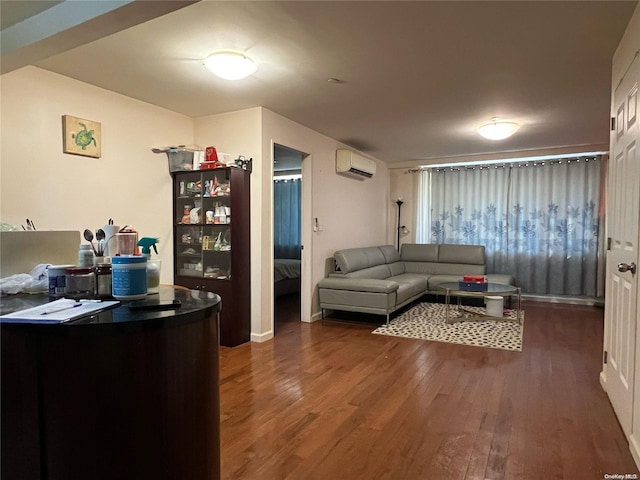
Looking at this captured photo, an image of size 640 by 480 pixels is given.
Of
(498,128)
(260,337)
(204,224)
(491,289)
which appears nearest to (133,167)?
(204,224)

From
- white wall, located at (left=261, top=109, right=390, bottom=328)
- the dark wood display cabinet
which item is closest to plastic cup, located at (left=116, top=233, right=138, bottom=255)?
the dark wood display cabinet

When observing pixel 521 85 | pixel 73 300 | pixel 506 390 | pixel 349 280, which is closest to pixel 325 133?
pixel 349 280

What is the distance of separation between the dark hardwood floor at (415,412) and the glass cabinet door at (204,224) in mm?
919

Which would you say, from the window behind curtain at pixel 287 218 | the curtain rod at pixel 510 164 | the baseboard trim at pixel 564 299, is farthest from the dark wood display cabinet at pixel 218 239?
the baseboard trim at pixel 564 299

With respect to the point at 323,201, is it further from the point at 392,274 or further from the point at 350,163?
the point at 392,274

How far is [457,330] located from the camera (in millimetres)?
4324

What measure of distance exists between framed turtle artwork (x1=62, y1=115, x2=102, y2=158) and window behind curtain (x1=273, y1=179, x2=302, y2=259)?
443 centimetres

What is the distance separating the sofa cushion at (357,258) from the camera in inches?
203

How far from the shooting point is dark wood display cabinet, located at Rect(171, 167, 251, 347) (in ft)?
12.6

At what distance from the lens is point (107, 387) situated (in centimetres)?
119

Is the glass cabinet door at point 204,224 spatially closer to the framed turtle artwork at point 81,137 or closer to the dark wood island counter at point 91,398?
the framed turtle artwork at point 81,137

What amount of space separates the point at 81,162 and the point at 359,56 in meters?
2.42

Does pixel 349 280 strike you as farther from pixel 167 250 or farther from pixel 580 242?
pixel 580 242

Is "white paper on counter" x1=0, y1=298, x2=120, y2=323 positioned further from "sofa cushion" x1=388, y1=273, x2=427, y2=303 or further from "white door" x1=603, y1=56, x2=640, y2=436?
"sofa cushion" x1=388, y1=273, x2=427, y2=303
